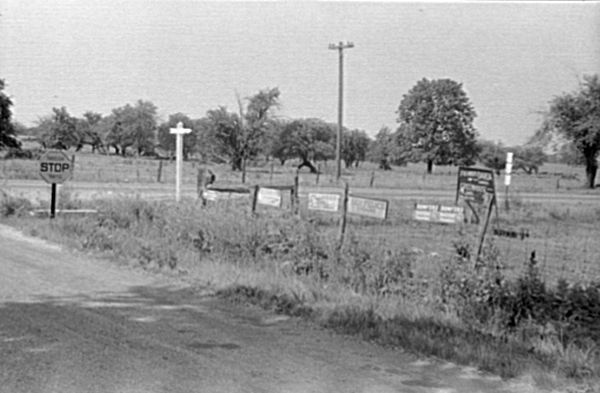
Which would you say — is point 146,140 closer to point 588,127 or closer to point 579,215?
point 579,215

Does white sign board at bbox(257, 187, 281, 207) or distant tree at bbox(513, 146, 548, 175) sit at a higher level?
distant tree at bbox(513, 146, 548, 175)

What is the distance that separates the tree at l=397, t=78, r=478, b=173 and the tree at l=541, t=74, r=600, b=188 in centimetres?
71

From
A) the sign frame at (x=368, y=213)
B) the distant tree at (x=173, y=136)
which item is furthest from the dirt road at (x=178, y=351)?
→ the distant tree at (x=173, y=136)

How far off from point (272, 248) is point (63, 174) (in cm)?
654

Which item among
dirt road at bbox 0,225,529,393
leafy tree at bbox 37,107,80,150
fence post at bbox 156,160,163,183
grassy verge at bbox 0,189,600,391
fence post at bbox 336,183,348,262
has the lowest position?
dirt road at bbox 0,225,529,393

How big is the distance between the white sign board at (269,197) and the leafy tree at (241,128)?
42.5 inches

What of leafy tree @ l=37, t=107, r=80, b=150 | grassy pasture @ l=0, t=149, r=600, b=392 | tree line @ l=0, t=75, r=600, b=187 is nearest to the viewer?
grassy pasture @ l=0, t=149, r=600, b=392

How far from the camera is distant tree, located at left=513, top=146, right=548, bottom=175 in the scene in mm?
5902

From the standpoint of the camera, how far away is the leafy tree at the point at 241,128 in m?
10.1

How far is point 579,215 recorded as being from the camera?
8031 mm

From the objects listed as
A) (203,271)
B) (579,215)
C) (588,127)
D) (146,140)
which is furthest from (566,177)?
(146,140)

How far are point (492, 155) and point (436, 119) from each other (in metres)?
0.70

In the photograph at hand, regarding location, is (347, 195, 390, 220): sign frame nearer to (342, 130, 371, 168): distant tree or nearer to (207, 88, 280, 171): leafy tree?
(342, 130, 371, 168): distant tree

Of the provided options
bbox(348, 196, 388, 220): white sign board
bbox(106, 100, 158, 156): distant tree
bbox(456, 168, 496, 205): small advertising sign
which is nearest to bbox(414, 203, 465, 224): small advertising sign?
bbox(456, 168, 496, 205): small advertising sign
